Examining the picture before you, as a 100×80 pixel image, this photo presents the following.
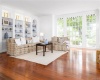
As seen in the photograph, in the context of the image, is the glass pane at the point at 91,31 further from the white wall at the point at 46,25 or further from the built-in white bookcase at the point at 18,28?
the built-in white bookcase at the point at 18,28

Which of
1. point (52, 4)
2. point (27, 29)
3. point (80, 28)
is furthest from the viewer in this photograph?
point (27, 29)

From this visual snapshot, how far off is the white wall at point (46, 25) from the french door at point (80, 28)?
0.70m

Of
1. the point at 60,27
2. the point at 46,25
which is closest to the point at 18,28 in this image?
the point at 46,25

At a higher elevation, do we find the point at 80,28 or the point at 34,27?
the point at 34,27

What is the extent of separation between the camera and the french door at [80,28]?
6.57 metres

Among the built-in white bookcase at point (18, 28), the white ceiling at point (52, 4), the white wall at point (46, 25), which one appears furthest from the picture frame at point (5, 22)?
the white wall at point (46, 25)

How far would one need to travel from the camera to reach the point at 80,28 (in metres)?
7.03

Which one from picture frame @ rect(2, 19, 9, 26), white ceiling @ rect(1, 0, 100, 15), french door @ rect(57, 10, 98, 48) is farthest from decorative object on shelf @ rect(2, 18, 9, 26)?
french door @ rect(57, 10, 98, 48)

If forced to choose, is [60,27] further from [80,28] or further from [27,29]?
[27,29]

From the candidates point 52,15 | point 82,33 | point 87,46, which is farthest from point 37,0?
point 87,46

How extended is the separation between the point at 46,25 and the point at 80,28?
114 inches

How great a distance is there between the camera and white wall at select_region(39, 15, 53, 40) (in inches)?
312

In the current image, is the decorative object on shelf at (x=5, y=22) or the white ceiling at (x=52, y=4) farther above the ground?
the white ceiling at (x=52, y=4)

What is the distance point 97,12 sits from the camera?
6316 mm
